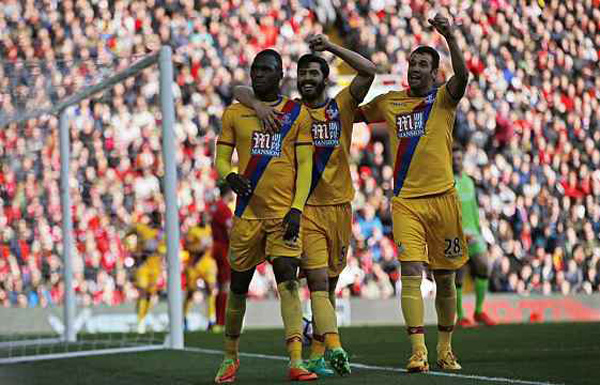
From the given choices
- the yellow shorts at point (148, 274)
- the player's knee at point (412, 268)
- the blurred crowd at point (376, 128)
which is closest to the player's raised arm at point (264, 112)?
the player's knee at point (412, 268)

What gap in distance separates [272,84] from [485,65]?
19078 millimetres

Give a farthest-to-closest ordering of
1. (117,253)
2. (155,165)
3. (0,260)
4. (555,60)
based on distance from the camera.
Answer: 1. (555,60)
2. (155,165)
3. (117,253)
4. (0,260)

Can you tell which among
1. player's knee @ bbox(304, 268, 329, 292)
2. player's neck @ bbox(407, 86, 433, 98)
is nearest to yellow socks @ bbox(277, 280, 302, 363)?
player's knee @ bbox(304, 268, 329, 292)

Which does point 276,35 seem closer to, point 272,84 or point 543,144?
point 543,144

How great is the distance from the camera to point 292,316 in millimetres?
7059

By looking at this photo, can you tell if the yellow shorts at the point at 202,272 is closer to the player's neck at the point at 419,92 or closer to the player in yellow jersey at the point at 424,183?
the player in yellow jersey at the point at 424,183

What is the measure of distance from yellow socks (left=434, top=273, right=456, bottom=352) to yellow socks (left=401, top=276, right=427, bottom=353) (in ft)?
1.16

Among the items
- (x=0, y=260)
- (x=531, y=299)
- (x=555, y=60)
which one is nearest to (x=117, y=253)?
(x=0, y=260)

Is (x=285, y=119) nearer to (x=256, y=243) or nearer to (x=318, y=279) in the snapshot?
(x=256, y=243)

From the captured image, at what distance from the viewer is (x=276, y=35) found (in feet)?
82.0

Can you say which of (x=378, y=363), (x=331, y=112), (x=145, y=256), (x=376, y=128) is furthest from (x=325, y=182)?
(x=376, y=128)

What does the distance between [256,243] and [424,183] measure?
120 centimetres

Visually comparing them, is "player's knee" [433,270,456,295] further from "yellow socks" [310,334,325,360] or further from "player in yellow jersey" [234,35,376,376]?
"yellow socks" [310,334,325,360]

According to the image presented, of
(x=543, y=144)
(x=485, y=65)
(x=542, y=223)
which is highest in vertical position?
(x=485, y=65)
